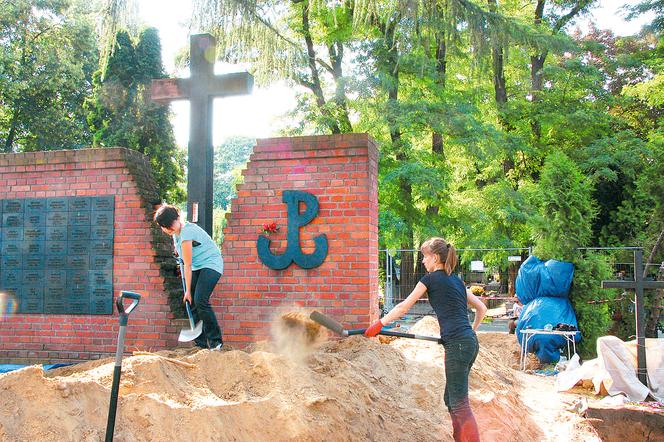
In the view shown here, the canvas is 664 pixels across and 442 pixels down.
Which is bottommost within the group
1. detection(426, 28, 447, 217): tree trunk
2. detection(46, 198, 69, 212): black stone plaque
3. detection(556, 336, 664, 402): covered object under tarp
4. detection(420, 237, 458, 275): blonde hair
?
detection(556, 336, 664, 402): covered object under tarp

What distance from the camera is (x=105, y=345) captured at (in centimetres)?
758

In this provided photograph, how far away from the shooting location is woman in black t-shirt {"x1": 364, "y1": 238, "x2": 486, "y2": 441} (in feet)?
15.0

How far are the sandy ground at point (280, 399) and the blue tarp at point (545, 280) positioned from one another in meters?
3.64

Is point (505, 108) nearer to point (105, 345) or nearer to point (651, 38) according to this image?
point (651, 38)

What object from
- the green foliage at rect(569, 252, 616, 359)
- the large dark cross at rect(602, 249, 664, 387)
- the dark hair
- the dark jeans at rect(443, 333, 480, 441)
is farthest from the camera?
the green foliage at rect(569, 252, 616, 359)

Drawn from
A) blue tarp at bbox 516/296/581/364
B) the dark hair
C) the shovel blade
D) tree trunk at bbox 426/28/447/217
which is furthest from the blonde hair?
tree trunk at bbox 426/28/447/217

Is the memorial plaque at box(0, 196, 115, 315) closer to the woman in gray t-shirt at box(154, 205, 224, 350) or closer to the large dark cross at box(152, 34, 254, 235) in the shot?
the large dark cross at box(152, 34, 254, 235)

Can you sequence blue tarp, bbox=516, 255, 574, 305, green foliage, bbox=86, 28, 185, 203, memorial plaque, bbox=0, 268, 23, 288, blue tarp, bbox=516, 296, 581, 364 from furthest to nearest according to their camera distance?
green foliage, bbox=86, 28, 185, 203
blue tarp, bbox=516, 255, 574, 305
blue tarp, bbox=516, 296, 581, 364
memorial plaque, bbox=0, 268, 23, 288

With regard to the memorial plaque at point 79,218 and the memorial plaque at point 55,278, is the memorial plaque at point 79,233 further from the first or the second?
the memorial plaque at point 55,278

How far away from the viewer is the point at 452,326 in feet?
15.1

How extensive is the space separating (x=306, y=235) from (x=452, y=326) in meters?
2.98

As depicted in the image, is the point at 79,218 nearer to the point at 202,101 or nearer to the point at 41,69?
the point at 202,101

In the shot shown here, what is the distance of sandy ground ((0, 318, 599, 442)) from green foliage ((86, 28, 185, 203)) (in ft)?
60.3

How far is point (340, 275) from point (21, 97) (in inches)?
859
